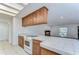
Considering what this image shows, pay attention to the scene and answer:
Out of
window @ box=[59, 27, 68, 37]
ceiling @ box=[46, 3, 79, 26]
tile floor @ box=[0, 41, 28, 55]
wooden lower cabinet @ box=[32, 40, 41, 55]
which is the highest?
ceiling @ box=[46, 3, 79, 26]

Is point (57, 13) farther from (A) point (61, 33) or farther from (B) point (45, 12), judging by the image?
(A) point (61, 33)

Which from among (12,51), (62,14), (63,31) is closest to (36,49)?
(12,51)

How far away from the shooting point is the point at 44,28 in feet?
4.91

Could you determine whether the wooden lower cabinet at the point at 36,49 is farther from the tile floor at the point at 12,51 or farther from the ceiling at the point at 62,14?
the ceiling at the point at 62,14

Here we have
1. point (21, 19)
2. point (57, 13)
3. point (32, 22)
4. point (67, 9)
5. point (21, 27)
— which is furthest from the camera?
point (32, 22)

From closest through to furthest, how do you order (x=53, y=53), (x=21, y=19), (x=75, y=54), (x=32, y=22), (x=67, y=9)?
(x=75, y=54) < (x=53, y=53) < (x=67, y=9) < (x=21, y=19) < (x=32, y=22)

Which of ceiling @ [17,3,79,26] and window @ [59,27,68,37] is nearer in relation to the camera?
ceiling @ [17,3,79,26]

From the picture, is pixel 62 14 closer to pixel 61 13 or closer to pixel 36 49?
pixel 61 13

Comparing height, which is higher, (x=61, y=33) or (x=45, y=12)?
(x=45, y=12)

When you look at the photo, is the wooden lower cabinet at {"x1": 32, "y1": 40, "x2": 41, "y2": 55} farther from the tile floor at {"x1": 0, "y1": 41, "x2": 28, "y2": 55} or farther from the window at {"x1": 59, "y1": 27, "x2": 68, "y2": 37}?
the window at {"x1": 59, "y1": 27, "x2": 68, "y2": 37}

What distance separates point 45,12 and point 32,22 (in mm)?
523

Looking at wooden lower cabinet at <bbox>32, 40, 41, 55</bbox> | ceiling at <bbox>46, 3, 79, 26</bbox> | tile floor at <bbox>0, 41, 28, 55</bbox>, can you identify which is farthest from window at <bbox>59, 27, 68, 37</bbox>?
tile floor at <bbox>0, 41, 28, 55</bbox>

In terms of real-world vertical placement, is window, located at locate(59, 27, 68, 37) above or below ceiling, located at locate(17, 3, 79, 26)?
below
